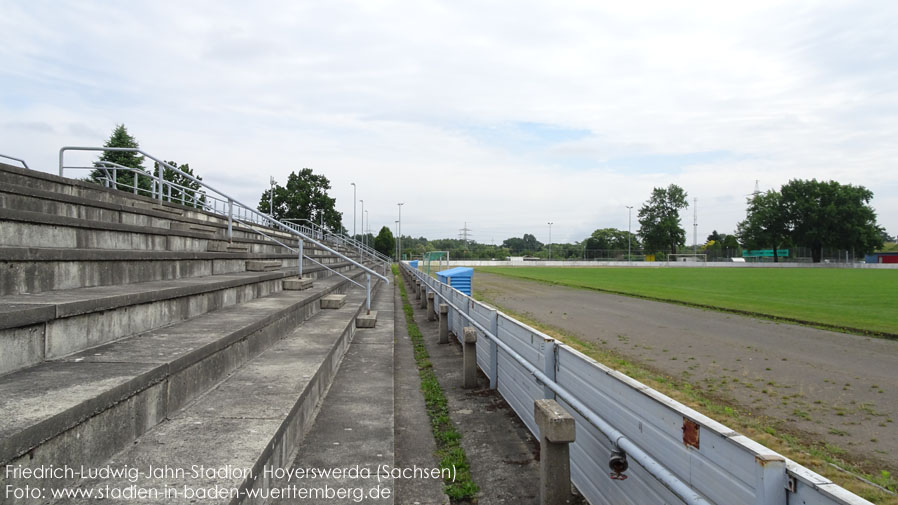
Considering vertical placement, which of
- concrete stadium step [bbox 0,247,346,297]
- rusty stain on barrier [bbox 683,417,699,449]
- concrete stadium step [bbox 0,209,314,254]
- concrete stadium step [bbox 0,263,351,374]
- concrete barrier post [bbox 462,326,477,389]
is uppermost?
concrete stadium step [bbox 0,209,314,254]

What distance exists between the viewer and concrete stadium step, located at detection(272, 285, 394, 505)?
10.9ft

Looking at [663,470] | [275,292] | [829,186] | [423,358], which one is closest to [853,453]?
[663,470]

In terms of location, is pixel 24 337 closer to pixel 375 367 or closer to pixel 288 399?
pixel 288 399

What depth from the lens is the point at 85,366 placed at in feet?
9.70

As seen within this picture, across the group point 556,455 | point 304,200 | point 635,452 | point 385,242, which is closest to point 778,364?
point 556,455

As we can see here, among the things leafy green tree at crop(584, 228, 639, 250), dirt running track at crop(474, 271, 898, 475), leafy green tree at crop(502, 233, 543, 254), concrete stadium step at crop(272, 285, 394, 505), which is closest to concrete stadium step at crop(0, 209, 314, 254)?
concrete stadium step at crop(272, 285, 394, 505)

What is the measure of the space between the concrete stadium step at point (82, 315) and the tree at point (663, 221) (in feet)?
399

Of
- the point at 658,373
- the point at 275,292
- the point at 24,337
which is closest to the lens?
the point at 24,337

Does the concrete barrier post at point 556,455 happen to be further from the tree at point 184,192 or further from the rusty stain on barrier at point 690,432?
the tree at point 184,192

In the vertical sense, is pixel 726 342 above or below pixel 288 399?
below

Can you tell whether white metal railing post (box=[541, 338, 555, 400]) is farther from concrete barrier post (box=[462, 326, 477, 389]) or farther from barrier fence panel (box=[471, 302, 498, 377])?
concrete barrier post (box=[462, 326, 477, 389])

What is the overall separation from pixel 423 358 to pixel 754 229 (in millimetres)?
100579

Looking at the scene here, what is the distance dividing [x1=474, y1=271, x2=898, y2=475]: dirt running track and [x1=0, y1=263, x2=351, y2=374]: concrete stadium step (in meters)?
5.99

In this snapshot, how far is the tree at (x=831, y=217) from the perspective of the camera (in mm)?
80062
